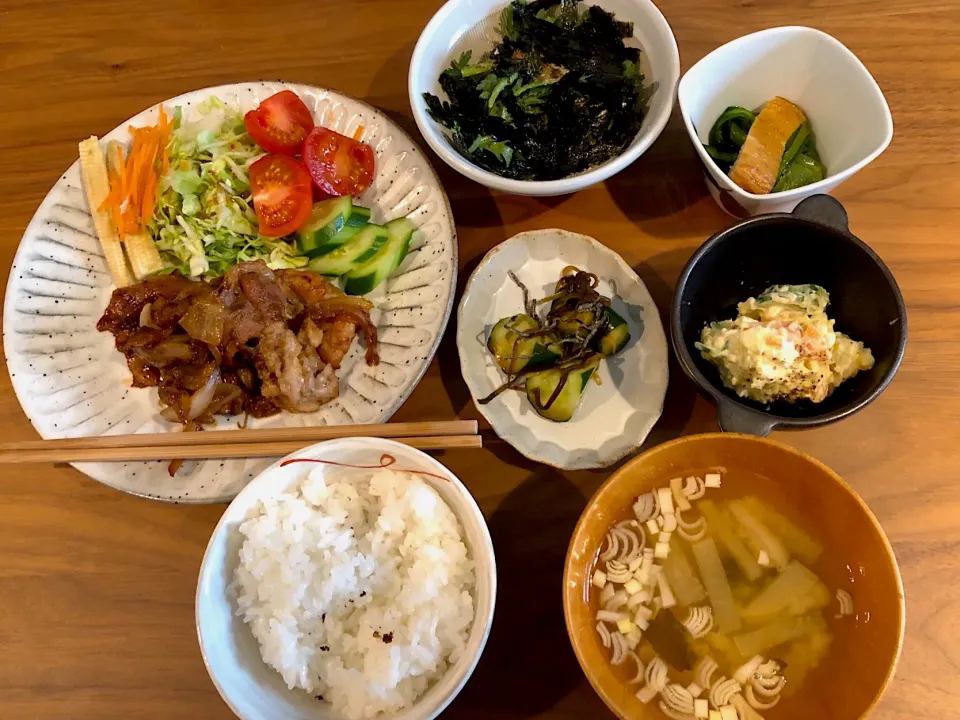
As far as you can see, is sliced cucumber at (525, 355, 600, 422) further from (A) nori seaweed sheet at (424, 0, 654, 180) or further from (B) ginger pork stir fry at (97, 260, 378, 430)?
(A) nori seaweed sheet at (424, 0, 654, 180)

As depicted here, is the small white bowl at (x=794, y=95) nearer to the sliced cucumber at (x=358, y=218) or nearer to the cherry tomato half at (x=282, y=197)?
the sliced cucumber at (x=358, y=218)

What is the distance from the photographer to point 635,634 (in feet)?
5.66

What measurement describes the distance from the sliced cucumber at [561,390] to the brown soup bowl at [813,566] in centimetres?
30

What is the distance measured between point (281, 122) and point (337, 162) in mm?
240

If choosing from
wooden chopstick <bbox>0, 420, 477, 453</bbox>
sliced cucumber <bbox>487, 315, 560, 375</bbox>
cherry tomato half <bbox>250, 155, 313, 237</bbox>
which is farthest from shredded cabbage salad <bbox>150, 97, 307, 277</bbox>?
sliced cucumber <bbox>487, 315, 560, 375</bbox>

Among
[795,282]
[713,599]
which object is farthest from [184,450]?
[795,282]

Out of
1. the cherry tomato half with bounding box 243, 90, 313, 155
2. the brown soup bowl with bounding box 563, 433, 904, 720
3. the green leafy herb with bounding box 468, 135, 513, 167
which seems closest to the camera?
the brown soup bowl with bounding box 563, 433, 904, 720

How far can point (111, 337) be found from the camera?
210 centimetres

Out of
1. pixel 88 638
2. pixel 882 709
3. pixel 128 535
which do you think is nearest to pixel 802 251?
pixel 882 709

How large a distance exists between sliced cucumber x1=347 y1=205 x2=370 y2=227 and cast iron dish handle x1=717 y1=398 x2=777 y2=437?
3.92ft

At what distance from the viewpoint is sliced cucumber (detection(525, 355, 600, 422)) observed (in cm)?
191

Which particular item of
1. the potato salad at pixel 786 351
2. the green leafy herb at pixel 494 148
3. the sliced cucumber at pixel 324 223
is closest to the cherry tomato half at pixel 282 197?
the sliced cucumber at pixel 324 223

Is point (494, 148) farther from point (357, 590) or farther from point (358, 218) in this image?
point (357, 590)

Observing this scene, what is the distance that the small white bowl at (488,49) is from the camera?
75.4 inches
